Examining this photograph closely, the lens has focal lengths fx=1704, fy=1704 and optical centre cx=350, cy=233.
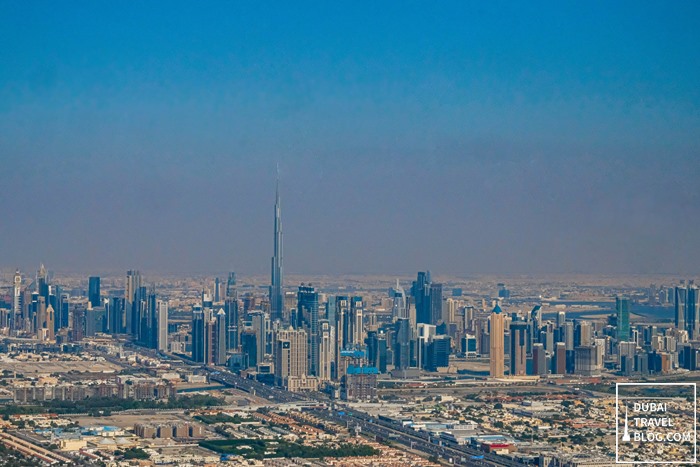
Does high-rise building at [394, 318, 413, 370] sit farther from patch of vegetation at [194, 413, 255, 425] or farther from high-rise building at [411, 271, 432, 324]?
patch of vegetation at [194, 413, 255, 425]

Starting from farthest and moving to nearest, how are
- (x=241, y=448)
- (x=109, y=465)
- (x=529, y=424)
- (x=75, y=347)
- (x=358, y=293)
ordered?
(x=358, y=293), (x=75, y=347), (x=529, y=424), (x=241, y=448), (x=109, y=465)

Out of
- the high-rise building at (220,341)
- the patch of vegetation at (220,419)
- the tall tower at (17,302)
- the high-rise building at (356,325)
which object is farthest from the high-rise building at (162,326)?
the patch of vegetation at (220,419)

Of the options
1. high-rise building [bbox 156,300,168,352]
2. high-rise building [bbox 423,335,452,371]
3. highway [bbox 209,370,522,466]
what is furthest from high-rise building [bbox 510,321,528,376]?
high-rise building [bbox 156,300,168,352]

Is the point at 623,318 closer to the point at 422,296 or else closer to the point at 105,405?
the point at 422,296

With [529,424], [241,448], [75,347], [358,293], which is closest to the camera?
[241,448]

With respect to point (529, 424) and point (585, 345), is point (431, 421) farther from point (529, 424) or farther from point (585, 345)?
point (585, 345)

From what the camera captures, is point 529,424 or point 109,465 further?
point 529,424

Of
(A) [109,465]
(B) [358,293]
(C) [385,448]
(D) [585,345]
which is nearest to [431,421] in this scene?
(C) [385,448]
